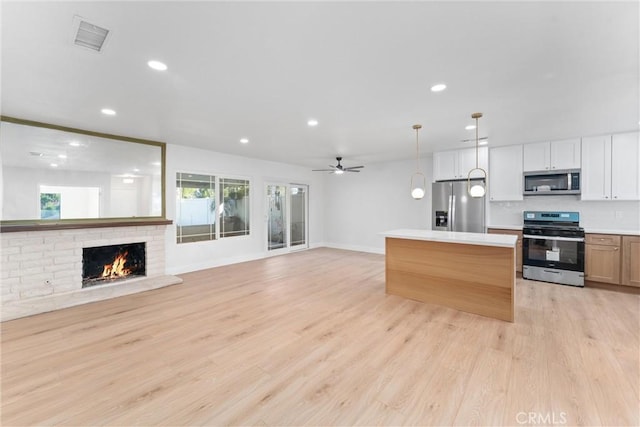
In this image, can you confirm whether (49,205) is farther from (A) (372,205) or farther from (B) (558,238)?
(B) (558,238)

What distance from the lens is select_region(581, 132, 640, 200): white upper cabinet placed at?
171 inches

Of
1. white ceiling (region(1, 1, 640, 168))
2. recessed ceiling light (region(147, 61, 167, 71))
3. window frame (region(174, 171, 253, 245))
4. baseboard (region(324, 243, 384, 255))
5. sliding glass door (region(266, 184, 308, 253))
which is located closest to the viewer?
white ceiling (region(1, 1, 640, 168))

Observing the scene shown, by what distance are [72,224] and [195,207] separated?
203 cm

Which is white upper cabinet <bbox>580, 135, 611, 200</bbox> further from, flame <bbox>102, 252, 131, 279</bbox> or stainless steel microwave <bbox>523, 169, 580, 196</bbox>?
flame <bbox>102, 252, 131, 279</bbox>

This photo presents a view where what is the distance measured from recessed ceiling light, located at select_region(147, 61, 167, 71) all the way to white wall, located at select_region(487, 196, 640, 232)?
646cm

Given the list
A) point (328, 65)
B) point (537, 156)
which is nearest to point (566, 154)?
point (537, 156)

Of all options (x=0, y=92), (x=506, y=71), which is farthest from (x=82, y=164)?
(x=506, y=71)

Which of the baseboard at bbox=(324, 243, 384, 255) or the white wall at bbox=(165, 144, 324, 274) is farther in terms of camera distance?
the baseboard at bbox=(324, 243, 384, 255)

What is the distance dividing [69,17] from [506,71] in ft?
11.5

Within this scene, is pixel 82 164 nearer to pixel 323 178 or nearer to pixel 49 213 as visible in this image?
pixel 49 213

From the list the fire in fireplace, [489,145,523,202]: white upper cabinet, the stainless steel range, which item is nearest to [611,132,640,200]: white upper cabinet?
the stainless steel range

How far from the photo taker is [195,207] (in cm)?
576

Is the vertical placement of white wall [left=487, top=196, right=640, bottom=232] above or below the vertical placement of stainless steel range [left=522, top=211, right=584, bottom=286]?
above

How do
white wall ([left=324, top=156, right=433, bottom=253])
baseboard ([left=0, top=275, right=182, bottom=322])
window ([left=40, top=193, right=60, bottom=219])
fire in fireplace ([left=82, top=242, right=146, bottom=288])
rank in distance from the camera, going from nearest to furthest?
baseboard ([left=0, top=275, right=182, bottom=322]), window ([left=40, top=193, right=60, bottom=219]), fire in fireplace ([left=82, top=242, right=146, bottom=288]), white wall ([left=324, top=156, right=433, bottom=253])
